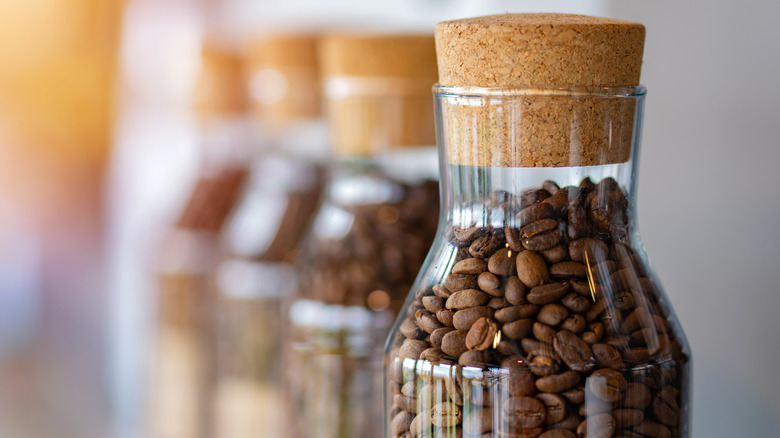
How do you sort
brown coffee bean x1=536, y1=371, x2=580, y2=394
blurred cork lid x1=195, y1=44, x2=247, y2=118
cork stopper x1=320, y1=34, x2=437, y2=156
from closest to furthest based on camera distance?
brown coffee bean x1=536, y1=371, x2=580, y2=394 → cork stopper x1=320, y1=34, x2=437, y2=156 → blurred cork lid x1=195, y1=44, x2=247, y2=118

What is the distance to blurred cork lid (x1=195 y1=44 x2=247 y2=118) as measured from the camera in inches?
47.8

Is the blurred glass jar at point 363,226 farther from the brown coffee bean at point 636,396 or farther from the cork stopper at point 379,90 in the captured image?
the brown coffee bean at point 636,396

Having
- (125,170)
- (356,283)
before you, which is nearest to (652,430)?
(356,283)

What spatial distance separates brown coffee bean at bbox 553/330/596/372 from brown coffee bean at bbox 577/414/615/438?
0.02 m

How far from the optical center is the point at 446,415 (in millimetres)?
367

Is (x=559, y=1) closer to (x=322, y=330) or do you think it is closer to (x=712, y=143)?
(x=712, y=143)

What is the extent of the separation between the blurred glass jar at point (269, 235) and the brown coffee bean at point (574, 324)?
2.12 ft

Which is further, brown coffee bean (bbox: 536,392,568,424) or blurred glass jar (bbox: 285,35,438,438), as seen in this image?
blurred glass jar (bbox: 285,35,438,438)

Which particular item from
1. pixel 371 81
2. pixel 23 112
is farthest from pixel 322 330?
pixel 23 112

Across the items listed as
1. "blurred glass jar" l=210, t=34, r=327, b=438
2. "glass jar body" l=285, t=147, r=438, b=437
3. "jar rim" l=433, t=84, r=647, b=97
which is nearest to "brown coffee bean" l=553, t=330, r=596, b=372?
"jar rim" l=433, t=84, r=647, b=97

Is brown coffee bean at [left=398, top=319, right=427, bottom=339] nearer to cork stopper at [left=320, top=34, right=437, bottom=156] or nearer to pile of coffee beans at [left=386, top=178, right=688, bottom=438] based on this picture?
pile of coffee beans at [left=386, top=178, right=688, bottom=438]

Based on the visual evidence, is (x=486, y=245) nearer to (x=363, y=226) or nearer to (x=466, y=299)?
(x=466, y=299)

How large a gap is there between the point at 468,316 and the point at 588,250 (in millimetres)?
62

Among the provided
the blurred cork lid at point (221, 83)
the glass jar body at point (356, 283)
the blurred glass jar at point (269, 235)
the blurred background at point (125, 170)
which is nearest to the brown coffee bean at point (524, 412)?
the blurred background at point (125, 170)
